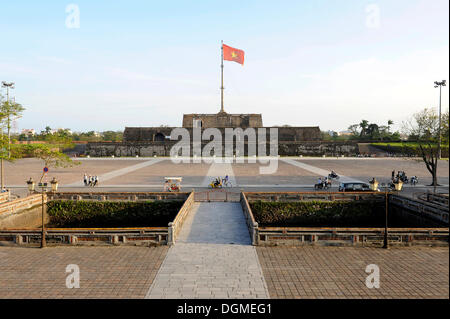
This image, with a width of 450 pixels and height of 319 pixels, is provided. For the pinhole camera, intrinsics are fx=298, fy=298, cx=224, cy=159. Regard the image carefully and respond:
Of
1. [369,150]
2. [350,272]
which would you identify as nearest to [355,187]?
[350,272]

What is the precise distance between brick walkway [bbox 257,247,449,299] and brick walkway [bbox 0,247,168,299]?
14.0ft

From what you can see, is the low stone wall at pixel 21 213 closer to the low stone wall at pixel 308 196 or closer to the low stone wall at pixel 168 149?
the low stone wall at pixel 308 196

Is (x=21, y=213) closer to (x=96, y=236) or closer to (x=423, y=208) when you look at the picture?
(x=96, y=236)

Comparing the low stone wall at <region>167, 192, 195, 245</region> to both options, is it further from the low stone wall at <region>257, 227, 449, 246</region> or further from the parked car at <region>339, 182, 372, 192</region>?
the parked car at <region>339, 182, 372, 192</region>

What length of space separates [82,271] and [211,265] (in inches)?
177

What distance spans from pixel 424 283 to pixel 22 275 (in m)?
13.3

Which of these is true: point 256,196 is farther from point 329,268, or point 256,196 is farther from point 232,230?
point 329,268

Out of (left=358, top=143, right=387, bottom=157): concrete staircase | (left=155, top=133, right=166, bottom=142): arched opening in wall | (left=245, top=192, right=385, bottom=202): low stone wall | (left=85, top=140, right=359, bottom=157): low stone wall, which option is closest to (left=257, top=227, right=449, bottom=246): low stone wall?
(left=245, top=192, right=385, bottom=202): low stone wall

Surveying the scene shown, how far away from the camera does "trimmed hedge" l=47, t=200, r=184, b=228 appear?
21156mm

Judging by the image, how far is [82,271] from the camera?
10.4 metres
